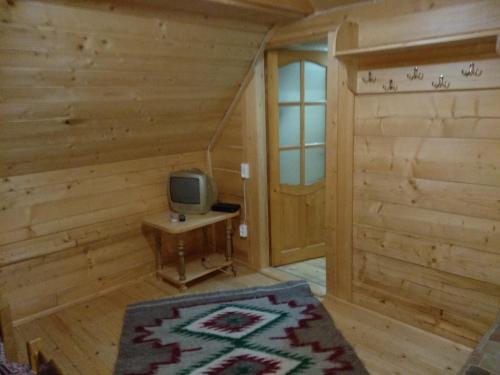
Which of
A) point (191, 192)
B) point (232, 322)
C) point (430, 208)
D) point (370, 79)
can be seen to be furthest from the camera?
point (191, 192)

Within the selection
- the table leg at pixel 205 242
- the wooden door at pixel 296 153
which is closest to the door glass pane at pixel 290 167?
the wooden door at pixel 296 153

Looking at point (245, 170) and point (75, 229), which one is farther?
point (245, 170)

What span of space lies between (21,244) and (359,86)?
244 centimetres

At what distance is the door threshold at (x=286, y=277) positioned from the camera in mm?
3180

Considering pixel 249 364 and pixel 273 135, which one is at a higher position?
pixel 273 135

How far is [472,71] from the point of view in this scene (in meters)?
2.14

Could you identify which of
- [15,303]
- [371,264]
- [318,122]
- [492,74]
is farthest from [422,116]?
[15,303]

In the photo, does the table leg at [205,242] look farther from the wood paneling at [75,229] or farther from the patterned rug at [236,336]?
the patterned rug at [236,336]

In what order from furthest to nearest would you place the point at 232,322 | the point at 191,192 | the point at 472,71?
the point at 191,192, the point at 232,322, the point at 472,71

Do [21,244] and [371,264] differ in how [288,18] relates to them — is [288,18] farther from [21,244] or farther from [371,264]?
[21,244]

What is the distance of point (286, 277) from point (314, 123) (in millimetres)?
1332

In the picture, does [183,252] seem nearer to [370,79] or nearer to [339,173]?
[339,173]

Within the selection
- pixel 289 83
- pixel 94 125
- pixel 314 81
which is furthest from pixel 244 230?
pixel 94 125

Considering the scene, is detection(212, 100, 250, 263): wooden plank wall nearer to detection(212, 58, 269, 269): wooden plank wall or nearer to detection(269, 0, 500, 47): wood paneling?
detection(212, 58, 269, 269): wooden plank wall
